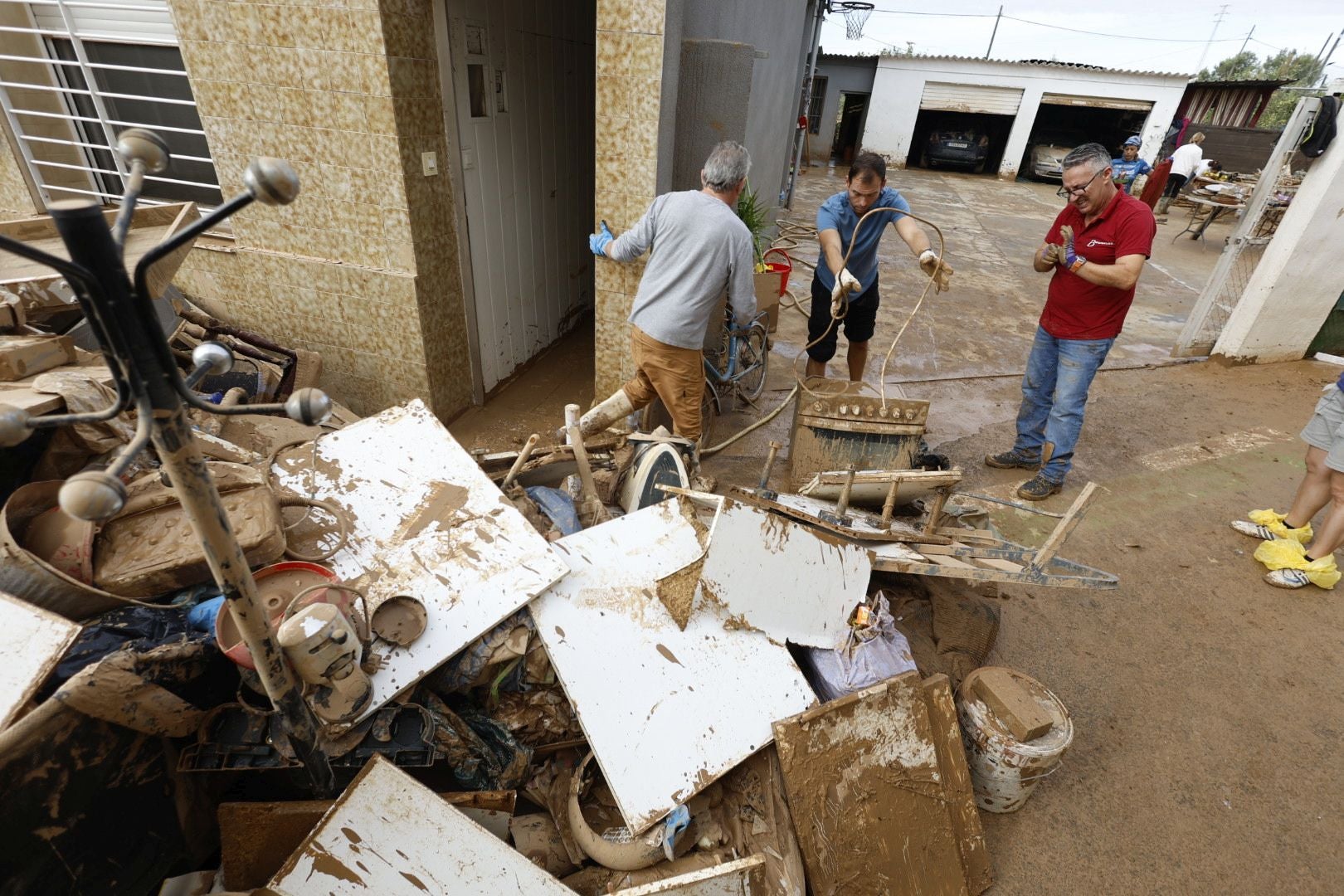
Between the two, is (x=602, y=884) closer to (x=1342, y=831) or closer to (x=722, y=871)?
(x=722, y=871)

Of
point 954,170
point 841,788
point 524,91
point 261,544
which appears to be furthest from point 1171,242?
point 261,544

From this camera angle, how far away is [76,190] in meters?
4.77

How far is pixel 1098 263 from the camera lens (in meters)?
3.79

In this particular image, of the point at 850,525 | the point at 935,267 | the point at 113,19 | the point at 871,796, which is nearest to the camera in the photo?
the point at 871,796

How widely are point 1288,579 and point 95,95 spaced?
8223mm

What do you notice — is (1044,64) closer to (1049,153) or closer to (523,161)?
(1049,153)

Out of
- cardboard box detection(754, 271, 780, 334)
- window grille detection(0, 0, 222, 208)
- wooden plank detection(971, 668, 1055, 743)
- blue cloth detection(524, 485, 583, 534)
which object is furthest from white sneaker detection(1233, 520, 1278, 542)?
window grille detection(0, 0, 222, 208)

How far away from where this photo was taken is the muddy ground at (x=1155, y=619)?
2.50 m

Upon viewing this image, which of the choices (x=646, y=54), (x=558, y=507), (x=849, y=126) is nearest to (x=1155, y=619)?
(x=558, y=507)

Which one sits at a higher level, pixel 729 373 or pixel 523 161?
pixel 523 161

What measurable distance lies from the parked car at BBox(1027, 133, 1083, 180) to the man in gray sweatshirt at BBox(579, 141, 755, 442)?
1943 cm

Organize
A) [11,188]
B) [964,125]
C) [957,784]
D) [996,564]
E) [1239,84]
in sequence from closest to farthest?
[957,784], [996,564], [11,188], [1239,84], [964,125]

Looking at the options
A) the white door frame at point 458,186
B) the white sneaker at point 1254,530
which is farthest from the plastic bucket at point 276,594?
the white sneaker at point 1254,530

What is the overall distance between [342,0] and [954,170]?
67.0 feet
